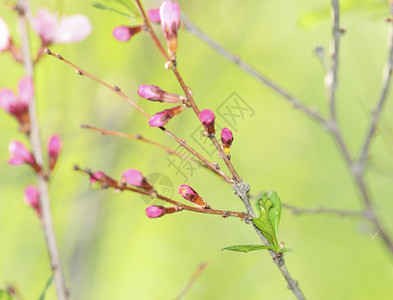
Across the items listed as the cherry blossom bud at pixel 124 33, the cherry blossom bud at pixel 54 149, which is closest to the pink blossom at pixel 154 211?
the cherry blossom bud at pixel 124 33

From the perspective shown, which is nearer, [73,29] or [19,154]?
[19,154]

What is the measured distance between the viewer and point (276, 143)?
8781 mm

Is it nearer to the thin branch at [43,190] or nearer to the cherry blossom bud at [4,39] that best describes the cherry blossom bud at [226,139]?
the thin branch at [43,190]

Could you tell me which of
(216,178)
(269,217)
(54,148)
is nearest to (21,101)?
(54,148)

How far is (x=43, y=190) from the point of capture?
1.84m

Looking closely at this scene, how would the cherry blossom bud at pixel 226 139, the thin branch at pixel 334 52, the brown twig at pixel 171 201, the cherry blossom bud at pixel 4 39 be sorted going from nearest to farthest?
the brown twig at pixel 171 201, the cherry blossom bud at pixel 226 139, the thin branch at pixel 334 52, the cherry blossom bud at pixel 4 39

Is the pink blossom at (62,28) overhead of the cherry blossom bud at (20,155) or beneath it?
overhead

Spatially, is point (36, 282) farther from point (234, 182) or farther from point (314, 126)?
point (234, 182)

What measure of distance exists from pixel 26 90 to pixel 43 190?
351 millimetres

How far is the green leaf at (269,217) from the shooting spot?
1248 millimetres

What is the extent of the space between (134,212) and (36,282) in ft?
5.62

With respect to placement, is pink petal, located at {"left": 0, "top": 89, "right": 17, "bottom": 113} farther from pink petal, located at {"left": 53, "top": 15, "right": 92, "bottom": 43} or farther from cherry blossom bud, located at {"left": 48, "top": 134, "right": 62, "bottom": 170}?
pink petal, located at {"left": 53, "top": 15, "right": 92, "bottom": 43}

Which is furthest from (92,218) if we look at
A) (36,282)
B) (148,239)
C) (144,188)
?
(148,239)

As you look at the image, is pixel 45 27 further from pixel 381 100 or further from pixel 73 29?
pixel 381 100
